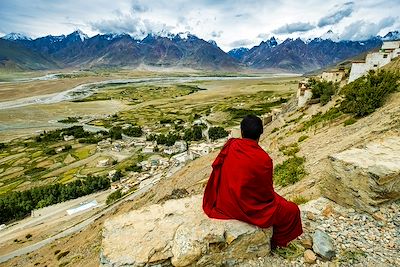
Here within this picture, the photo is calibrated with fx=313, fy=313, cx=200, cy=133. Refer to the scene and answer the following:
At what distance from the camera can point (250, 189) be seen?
7344 millimetres

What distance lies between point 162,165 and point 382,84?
178 ft

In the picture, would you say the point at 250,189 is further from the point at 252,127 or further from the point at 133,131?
the point at 133,131

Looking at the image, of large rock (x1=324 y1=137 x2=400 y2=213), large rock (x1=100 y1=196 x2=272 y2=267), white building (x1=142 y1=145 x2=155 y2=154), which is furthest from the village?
white building (x1=142 y1=145 x2=155 y2=154)

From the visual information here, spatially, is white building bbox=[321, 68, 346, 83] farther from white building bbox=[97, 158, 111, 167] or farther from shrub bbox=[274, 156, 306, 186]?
white building bbox=[97, 158, 111, 167]

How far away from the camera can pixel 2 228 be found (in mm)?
49156

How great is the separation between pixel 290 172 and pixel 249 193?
10211 mm

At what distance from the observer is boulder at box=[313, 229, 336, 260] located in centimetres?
760

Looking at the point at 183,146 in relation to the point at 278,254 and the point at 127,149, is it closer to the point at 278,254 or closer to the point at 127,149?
the point at 127,149

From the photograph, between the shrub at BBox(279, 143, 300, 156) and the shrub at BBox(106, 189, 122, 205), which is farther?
the shrub at BBox(106, 189, 122, 205)

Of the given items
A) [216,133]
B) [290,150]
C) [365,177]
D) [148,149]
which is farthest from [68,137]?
[365,177]

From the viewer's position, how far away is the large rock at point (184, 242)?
23.3 ft

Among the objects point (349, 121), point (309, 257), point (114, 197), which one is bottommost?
point (114, 197)

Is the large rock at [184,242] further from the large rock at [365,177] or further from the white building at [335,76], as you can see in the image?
the white building at [335,76]

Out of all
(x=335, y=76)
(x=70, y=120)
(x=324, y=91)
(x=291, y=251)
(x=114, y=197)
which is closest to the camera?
(x=291, y=251)
